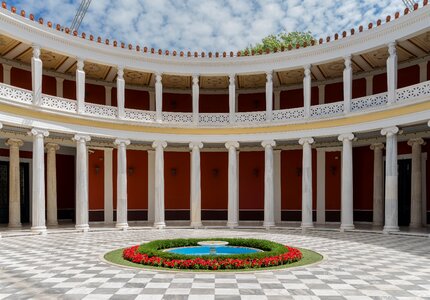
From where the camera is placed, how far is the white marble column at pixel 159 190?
80.4 feet

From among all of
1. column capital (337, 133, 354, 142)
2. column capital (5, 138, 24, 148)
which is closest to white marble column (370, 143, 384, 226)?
column capital (337, 133, 354, 142)

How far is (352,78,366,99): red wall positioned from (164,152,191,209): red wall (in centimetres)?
1298

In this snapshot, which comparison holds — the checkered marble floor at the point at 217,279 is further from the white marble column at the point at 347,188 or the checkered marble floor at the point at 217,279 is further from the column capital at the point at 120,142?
the column capital at the point at 120,142

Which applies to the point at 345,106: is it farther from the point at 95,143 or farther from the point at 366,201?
the point at 95,143

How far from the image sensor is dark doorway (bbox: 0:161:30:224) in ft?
81.8

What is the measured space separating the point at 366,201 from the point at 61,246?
65.2 feet

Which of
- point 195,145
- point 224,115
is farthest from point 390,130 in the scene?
point 195,145

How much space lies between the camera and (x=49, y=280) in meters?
9.75

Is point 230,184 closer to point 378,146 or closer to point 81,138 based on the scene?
point 81,138

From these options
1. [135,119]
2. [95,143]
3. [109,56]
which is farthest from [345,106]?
[95,143]

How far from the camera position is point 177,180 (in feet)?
95.9

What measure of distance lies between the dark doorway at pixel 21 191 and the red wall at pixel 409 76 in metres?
25.1

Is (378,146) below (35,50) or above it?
below

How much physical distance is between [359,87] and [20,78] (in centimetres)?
2194
